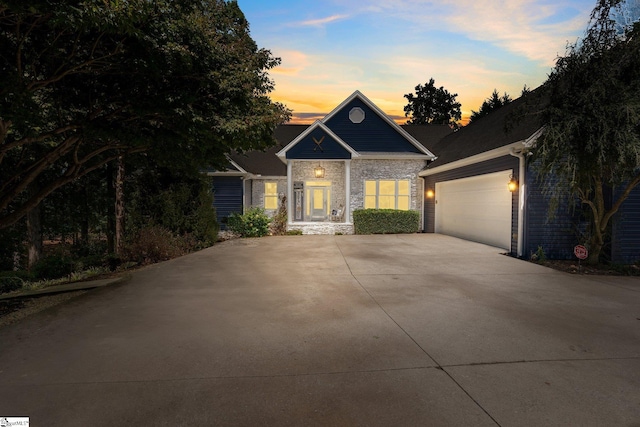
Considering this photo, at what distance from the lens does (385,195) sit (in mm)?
17484

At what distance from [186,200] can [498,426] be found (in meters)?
11.1

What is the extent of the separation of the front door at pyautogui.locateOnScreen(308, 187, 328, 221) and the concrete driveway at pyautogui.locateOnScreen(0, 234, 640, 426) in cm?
1141

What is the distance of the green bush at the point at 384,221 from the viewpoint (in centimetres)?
1623

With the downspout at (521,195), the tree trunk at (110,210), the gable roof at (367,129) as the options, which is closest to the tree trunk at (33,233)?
the tree trunk at (110,210)

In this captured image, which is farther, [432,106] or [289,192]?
[432,106]

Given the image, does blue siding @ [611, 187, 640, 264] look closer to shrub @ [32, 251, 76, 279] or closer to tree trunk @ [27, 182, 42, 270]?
shrub @ [32, 251, 76, 279]

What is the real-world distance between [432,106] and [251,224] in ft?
133

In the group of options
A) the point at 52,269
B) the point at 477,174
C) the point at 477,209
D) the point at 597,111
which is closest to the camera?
the point at 597,111

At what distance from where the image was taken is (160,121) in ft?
25.6

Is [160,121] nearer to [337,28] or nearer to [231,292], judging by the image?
[231,292]

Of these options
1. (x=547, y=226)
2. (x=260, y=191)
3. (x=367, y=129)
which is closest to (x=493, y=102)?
(x=367, y=129)

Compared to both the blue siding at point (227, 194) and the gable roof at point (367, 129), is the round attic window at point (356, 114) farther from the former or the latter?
the blue siding at point (227, 194)

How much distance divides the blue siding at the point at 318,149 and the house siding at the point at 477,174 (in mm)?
4494

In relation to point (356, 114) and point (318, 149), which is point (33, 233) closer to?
point (318, 149)
